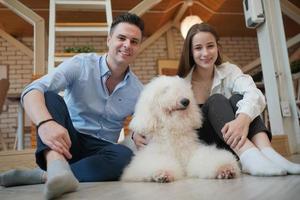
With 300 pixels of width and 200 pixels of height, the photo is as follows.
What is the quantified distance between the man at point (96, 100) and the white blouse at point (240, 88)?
36 cm

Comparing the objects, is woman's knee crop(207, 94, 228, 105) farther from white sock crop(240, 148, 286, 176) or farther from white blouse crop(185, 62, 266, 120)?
white sock crop(240, 148, 286, 176)

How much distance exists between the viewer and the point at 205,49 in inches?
67.1

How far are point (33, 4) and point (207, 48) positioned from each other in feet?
11.8

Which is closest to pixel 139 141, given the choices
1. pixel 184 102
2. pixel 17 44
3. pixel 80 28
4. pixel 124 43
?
pixel 184 102

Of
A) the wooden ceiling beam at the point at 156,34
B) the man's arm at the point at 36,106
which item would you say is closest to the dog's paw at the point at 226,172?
the man's arm at the point at 36,106

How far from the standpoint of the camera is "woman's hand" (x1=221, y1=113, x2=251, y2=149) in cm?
134

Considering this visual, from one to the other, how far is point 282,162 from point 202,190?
42 centimetres

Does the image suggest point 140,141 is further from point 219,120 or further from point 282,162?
point 282,162

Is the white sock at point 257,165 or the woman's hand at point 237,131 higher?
the woman's hand at point 237,131

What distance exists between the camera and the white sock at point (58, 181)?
1.01 meters

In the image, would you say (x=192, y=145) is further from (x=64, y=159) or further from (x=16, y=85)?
(x=16, y=85)

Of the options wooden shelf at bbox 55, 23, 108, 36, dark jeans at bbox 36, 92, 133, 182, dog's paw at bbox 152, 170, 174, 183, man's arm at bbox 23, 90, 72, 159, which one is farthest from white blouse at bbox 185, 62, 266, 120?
wooden shelf at bbox 55, 23, 108, 36

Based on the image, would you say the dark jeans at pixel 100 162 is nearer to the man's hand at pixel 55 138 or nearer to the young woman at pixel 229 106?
the man's hand at pixel 55 138

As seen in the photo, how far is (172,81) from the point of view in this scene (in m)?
1.52
